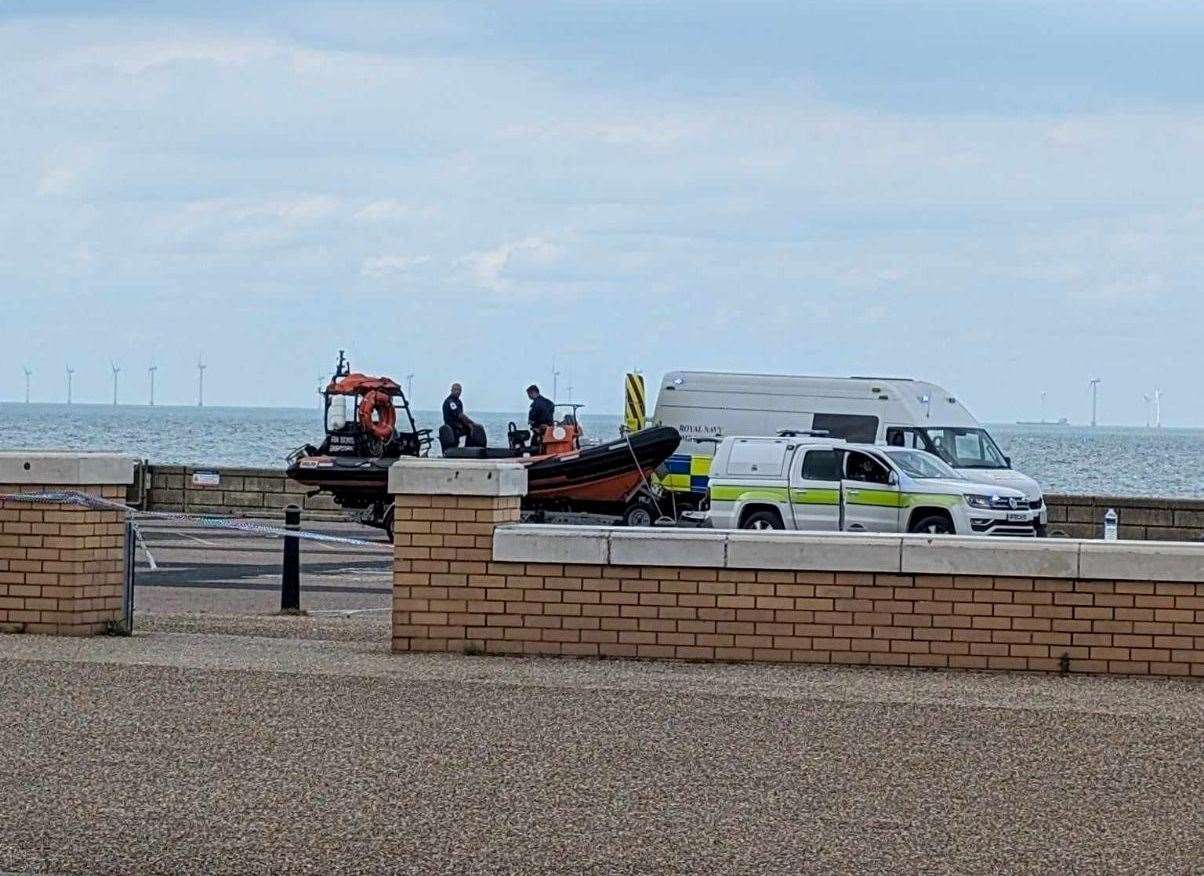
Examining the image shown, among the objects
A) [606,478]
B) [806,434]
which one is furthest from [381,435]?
[806,434]

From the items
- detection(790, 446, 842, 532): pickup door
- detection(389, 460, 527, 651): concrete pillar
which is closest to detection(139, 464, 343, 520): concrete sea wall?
detection(790, 446, 842, 532): pickup door

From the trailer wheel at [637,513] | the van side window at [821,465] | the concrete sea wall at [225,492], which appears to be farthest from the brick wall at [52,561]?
the concrete sea wall at [225,492]

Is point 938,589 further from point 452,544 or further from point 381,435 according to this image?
point 381,435

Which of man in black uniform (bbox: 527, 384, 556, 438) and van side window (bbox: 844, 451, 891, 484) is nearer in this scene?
van side window (bbox: 844, 451, 891, 484)

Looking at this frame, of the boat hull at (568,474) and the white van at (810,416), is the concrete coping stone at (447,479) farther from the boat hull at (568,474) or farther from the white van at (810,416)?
the white van at (810,416)

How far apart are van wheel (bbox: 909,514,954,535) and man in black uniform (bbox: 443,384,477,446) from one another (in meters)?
7.03

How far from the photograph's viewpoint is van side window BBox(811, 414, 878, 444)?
1160 inches

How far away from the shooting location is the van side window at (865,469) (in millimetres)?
24594

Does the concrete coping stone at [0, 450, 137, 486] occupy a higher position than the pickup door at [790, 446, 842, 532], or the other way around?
the concrete coping stone at [0, 450, 137, 486]

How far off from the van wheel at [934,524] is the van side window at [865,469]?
0.65 meters

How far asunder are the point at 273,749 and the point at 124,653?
303 cm

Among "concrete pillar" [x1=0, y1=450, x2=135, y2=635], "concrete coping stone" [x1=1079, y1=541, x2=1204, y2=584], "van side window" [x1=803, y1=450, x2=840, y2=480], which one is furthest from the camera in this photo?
"van side window" [x1=803, y1=450, x2=840, y2=480]

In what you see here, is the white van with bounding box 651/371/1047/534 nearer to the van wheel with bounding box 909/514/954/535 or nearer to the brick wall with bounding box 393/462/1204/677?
the van wheel with bounding box 909/514/954/535

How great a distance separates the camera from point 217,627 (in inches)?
520
